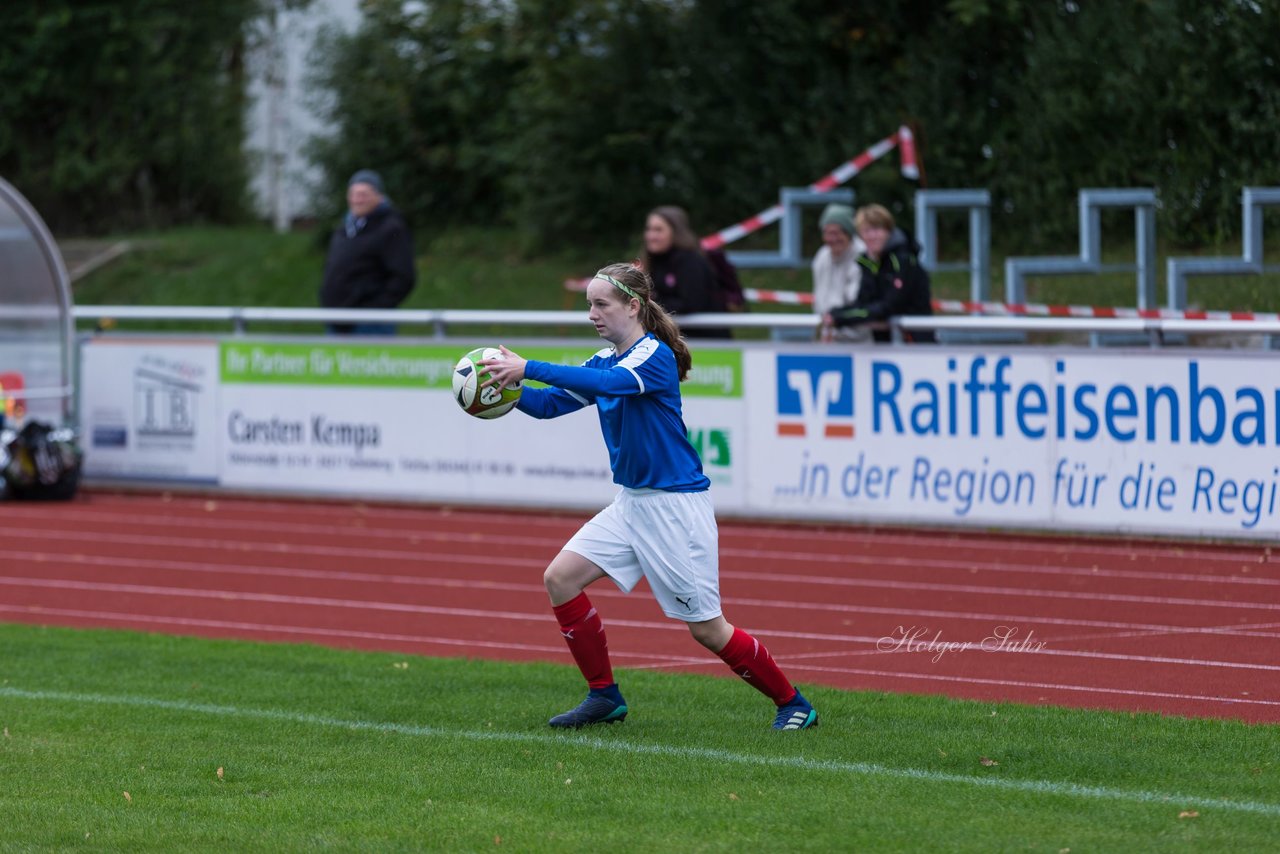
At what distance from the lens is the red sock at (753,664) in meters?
7.00

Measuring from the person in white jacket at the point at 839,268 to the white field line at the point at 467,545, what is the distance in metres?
1.78

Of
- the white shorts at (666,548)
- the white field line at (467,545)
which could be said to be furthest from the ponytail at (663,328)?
the white field line at (467,545)

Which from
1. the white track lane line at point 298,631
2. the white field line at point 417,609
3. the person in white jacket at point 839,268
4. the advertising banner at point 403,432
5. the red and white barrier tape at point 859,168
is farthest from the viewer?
the red and white barrier tape at point 859,168

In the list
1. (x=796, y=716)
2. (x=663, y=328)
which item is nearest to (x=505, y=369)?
(x=663, y=328)

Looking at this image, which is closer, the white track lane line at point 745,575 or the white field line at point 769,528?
the white track lane line at point 745,575

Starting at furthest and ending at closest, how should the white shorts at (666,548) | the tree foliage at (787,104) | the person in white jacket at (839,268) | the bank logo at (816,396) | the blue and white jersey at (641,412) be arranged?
the tree foliage at (787,104), the person in white jacket at (839,268), the bank logo at (816,396), the white shorts at (666,548), the blue and white jersey at (641,412)

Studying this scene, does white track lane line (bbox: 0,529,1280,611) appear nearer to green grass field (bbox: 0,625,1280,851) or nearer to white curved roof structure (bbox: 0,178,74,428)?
white curved roof structure (bbox: 0,178,74,428)

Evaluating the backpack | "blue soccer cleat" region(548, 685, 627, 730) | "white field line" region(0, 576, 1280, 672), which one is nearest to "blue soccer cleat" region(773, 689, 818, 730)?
"blue soccer cleat" region(548, 685, 627, 730)

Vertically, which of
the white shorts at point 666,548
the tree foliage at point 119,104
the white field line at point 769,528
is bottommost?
the white field line at point 769,528

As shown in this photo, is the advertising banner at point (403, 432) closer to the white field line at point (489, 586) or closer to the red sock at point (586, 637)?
the white field line at point (489, 586)

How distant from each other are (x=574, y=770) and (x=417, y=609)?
4261 mm

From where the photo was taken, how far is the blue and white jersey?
679 cm

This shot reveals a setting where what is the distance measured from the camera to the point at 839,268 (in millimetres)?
13648

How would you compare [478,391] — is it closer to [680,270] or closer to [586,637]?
[586,637]
